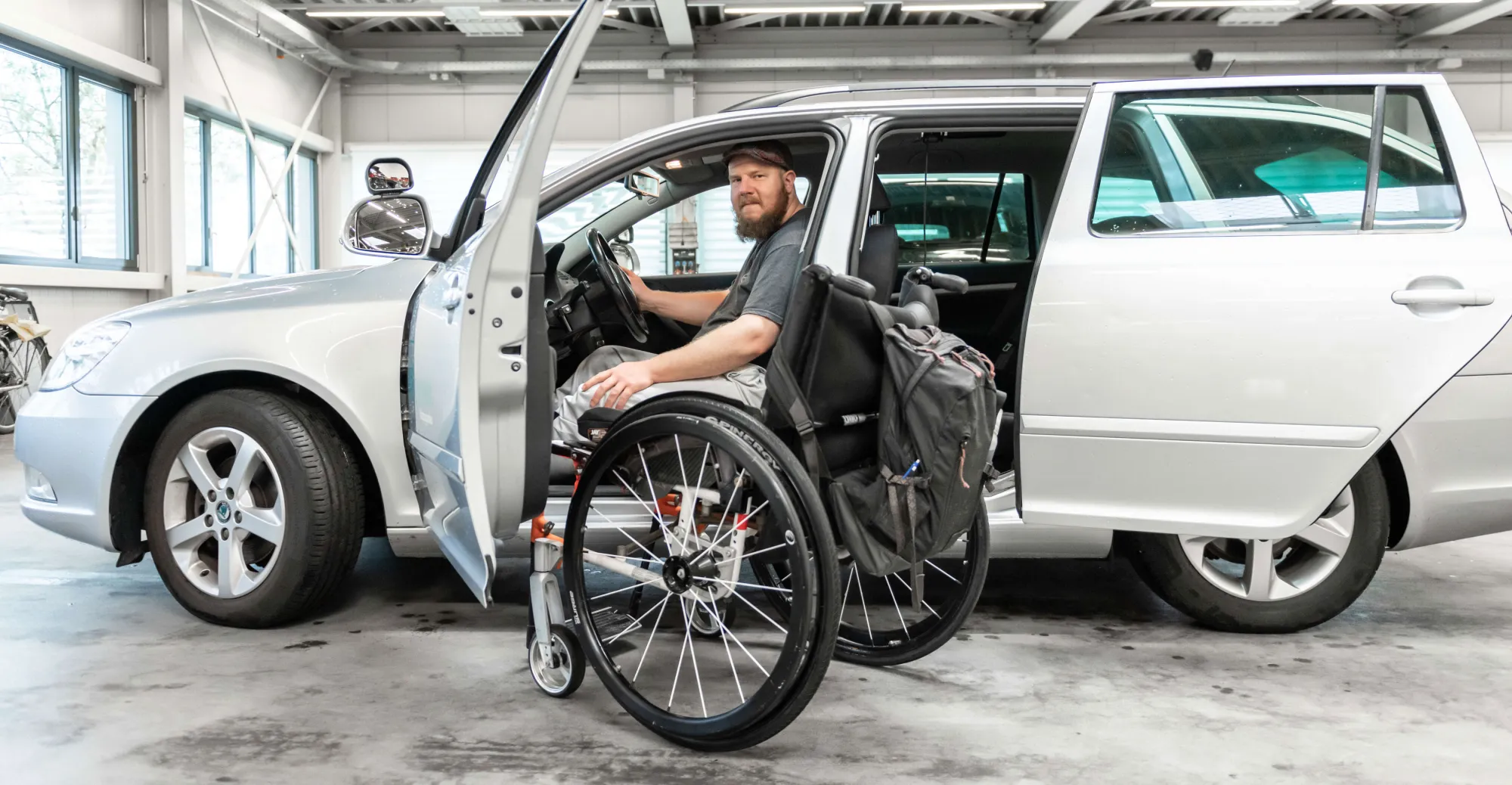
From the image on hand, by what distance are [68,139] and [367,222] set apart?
8188mm

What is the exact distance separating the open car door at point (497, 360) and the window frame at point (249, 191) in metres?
8.37

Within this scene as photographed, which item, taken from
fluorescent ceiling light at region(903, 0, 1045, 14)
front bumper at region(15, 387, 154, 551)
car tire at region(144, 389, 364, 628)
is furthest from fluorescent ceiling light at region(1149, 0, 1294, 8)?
front bumper at region(15, 387, 154, 551)

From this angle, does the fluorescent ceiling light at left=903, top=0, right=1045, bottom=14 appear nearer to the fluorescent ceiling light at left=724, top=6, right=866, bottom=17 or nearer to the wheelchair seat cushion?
the fluorescent ceiling light at left=724, top=6, right=866, bottom=17

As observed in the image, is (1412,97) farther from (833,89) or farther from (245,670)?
(245,670)

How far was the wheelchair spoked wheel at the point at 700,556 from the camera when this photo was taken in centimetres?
176

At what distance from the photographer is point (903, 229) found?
11.2ft

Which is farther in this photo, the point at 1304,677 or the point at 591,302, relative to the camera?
the point at 591,302

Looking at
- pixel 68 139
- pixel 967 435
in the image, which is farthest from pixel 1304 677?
pixel 68 139

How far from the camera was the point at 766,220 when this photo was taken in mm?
2674

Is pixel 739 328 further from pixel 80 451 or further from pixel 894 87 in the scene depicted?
pixel 80 451

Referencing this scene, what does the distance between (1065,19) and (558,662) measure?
11.0 metres

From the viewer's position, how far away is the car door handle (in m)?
2.24

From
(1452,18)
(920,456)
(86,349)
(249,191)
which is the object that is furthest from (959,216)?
(1452,18)

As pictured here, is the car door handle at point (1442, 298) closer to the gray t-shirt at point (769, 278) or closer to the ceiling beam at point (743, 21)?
the gray t-shirt at point (769, 278)
